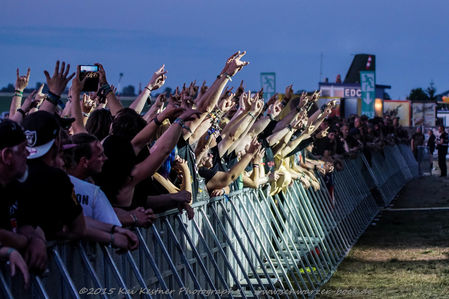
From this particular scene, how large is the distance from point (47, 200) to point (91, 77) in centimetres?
328

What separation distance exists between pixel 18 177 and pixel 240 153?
5475mm

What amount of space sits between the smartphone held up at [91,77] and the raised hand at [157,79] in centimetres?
108

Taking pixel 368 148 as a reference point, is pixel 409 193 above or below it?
below

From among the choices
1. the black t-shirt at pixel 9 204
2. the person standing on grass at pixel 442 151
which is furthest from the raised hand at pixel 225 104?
the person standing on grass at pixel 442 151

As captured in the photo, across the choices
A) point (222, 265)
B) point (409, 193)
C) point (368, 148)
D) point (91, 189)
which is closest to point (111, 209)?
point (91, 189)

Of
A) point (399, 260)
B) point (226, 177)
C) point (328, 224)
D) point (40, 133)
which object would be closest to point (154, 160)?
point (40, 133)

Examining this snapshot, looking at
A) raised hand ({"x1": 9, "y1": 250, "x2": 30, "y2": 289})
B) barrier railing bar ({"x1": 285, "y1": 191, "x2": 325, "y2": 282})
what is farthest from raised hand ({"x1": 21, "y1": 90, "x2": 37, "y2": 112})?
barrier railing bar ({"x1": 285, "y1": 191, "x2": 325, "y2": 282})

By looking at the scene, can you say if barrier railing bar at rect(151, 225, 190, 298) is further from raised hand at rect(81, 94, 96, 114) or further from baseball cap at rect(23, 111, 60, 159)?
raised hand at rect(81, 94, 96, 114)

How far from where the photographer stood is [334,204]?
15250 millimetres

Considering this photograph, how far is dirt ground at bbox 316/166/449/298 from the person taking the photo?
10344 mm

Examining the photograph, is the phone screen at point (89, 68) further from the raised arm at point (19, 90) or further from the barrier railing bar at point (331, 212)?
the barrier railing bar at point (331, 212)

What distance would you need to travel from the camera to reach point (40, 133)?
479cm

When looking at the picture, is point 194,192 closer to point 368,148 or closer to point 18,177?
point 18,177

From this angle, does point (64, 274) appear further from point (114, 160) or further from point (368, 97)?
point (368, 97)
